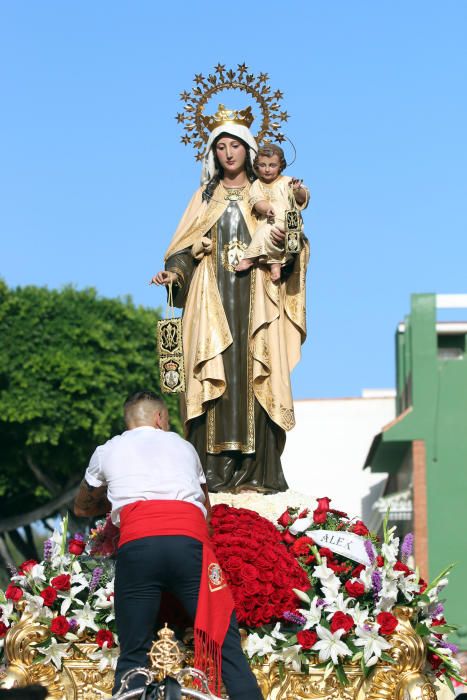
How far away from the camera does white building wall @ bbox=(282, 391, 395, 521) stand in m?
51.3

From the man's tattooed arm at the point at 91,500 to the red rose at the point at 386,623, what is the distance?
167 centimetres

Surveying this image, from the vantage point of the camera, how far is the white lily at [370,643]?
8227 mm

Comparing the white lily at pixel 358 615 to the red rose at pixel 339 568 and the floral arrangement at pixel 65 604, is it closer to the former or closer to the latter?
the red rose at pixel 339 568

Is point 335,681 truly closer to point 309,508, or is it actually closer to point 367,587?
point 367,587

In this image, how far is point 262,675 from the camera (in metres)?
8.32

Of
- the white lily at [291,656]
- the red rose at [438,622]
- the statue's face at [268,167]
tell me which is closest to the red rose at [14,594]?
the white lily at [291,656]

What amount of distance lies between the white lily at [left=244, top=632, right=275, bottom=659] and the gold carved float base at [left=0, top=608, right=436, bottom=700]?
0.29 feet

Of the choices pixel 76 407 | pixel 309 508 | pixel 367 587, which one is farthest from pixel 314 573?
pixel 76 407

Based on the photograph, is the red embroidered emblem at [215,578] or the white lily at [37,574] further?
the white lily at [37,574]

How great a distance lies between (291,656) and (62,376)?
1072 inches

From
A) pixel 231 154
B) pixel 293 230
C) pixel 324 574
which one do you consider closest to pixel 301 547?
pixel 324 574

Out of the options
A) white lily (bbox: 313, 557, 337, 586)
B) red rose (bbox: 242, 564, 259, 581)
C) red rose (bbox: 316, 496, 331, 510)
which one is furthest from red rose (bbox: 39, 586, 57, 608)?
red rose (bbox: 316, 496, 331, 510)

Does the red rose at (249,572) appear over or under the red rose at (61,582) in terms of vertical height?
over

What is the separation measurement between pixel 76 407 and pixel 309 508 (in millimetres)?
25710
